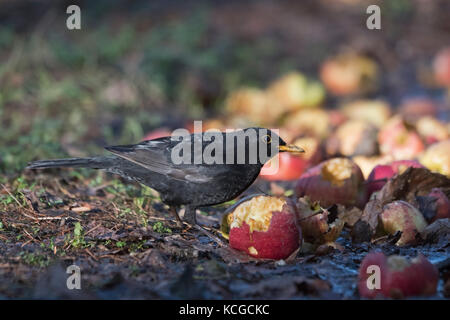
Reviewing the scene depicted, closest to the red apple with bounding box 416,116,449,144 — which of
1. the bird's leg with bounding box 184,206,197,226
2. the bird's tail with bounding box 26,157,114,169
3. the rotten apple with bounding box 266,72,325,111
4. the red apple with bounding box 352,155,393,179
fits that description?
the red apple with bounding box 352,155,393,179

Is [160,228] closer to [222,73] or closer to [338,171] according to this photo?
[338,171]

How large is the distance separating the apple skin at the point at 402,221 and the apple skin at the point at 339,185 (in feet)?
1.79

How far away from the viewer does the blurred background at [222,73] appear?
6789mm

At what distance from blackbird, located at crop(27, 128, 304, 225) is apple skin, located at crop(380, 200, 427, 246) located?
818mm

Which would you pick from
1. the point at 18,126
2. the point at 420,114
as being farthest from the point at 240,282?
the point at 420,114

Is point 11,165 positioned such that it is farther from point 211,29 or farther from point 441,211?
point 211,29

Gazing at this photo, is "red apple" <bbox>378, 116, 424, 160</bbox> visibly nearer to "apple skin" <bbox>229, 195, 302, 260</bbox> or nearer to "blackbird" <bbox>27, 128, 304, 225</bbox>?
"blackbird" <bbox>27, 128, 304, 225</bbox>

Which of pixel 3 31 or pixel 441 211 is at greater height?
pixel 3 31

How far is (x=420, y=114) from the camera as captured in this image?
8.00m

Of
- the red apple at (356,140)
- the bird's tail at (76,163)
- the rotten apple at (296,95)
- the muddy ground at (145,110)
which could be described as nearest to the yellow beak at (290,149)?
the muddy ground at (145,110)

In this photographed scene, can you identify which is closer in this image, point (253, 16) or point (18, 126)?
point (18, 126)

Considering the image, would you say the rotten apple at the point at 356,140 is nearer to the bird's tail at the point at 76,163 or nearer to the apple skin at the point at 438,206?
the apple skin at the point at 438,206

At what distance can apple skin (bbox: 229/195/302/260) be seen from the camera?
3.61 metres
